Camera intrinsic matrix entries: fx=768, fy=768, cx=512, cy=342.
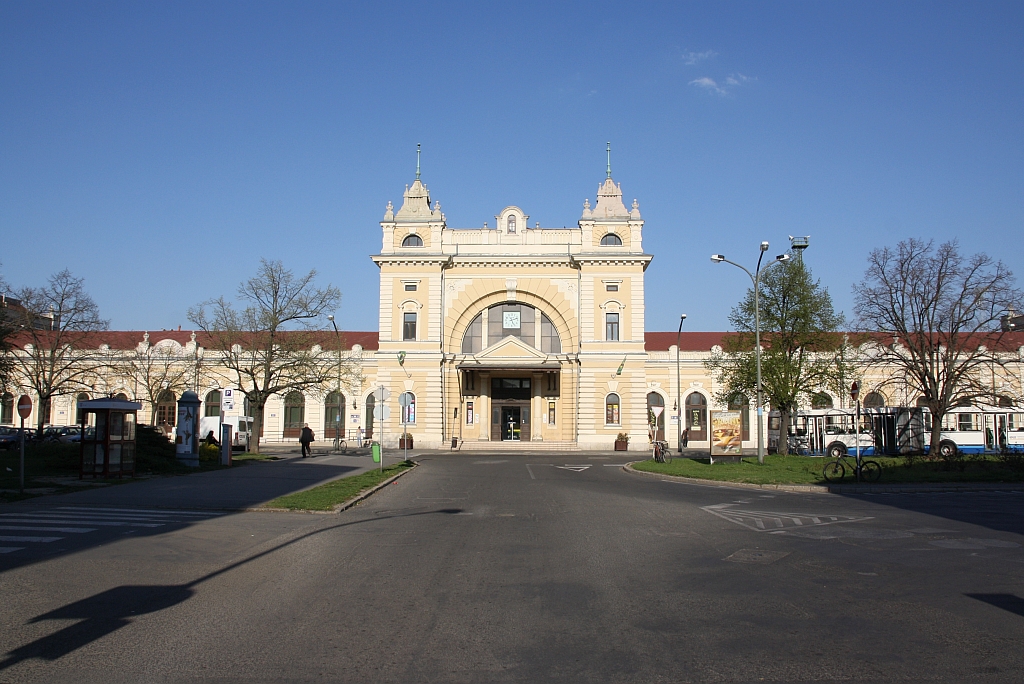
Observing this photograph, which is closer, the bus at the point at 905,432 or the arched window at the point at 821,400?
the arched window at the point at 821,400

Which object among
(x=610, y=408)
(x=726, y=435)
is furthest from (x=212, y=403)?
(x=726, y=435)

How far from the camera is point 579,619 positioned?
24.4 feet

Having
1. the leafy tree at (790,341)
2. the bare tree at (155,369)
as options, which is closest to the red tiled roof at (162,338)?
the bare tree at (155,369)

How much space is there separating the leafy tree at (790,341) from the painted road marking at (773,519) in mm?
23142

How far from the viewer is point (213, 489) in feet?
66.6

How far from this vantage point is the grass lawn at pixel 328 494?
643 inches

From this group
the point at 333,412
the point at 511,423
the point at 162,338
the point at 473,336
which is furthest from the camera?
the point at 162,338

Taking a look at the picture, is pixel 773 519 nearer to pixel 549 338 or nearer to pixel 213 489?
pixel 213 489

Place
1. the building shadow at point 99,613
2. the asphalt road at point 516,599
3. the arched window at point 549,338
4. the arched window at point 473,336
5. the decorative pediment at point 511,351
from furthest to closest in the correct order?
the arched window at point 473,336, the arched window at point 549,338, the decorative pediment at point 511,351, the building shadow at point 99,613, the asphalt road at point 516,599

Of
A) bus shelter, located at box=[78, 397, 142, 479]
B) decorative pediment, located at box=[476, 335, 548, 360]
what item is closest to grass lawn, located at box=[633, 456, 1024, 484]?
bus shelter, located at box=[78, 397, 142, 479]

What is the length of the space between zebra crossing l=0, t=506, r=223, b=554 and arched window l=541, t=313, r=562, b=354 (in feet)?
133

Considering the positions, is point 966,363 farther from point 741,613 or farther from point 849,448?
point 741,613

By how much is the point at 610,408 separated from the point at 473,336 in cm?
1107

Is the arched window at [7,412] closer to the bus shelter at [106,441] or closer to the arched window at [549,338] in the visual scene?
the arched window at [549,338]
